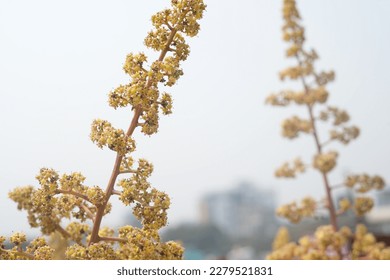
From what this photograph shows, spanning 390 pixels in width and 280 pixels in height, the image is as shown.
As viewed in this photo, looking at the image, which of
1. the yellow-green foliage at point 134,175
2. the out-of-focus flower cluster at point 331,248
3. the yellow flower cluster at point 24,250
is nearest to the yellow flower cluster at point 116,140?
the yellow-green foliage at point 134,175

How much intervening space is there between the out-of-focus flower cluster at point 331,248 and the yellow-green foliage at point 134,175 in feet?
2.70

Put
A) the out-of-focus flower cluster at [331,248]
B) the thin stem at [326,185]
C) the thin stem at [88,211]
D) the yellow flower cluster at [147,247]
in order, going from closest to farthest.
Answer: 1. the yellow flower cluster at [147,247]
2. the thin stem at [88,211]
3. the out-of-focus flower cluster at [331,248]
4. the thin stem at [326,185]

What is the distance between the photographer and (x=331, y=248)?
1.77m

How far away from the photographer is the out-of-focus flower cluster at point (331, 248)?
165cm

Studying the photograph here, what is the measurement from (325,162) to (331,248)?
0.30 meters

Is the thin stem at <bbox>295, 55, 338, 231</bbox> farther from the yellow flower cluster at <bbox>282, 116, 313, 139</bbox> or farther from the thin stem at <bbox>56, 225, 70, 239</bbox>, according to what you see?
the thin stem at <bbox>56, 225, 70, 239</bbox>

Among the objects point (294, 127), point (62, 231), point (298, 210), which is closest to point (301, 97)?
point (294, 127)

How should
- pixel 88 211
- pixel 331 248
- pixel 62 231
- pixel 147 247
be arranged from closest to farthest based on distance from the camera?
pixel 147 247 < pixel 88 211 < pixel 62 231 < pixel 331 248

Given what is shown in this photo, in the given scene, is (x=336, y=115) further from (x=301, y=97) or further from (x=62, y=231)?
(x=62, y=231)

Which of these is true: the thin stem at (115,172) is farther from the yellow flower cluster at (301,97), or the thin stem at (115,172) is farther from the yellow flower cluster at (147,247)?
the yellow flower cluster at (301,97)

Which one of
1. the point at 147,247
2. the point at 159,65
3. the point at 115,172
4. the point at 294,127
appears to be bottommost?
the point at 147,247

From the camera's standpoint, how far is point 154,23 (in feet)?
3.18
